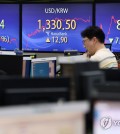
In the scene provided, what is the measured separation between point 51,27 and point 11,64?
9.70 ft

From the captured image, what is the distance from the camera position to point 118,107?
4.76 ft

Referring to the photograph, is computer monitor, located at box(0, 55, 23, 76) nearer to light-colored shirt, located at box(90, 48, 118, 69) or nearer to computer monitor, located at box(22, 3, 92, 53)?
light-colored shirt, located at box(90, 48, 118, 69)

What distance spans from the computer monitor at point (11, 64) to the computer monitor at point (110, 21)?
2793mm

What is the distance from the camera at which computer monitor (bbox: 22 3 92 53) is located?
7148 mm

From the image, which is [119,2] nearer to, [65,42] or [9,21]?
[65,42]

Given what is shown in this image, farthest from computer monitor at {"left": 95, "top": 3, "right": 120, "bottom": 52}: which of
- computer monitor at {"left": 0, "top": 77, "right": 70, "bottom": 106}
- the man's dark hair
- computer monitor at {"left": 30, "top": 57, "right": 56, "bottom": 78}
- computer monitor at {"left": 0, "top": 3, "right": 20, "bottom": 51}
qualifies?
computer monitor at {"left": 0, "top": 77, "right": 70, "bottom": 106}

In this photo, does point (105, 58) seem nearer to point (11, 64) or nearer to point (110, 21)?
point (11, 64)

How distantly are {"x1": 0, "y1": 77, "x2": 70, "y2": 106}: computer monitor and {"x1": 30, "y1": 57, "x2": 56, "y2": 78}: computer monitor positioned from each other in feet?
10.0

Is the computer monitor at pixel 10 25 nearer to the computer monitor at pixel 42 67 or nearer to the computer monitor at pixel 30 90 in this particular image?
the computer monitor at pixel 42 67

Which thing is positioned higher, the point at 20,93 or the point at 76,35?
the point at 76,35

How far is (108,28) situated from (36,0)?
58.2 inches

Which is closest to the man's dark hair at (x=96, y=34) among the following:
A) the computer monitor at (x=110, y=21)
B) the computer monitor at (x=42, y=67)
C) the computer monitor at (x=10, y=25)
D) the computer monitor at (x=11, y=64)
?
the computer monitor at (x=42, y=67)

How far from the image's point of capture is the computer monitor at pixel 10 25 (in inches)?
293

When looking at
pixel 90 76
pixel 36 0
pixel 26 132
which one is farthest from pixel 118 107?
pixel 36 0
